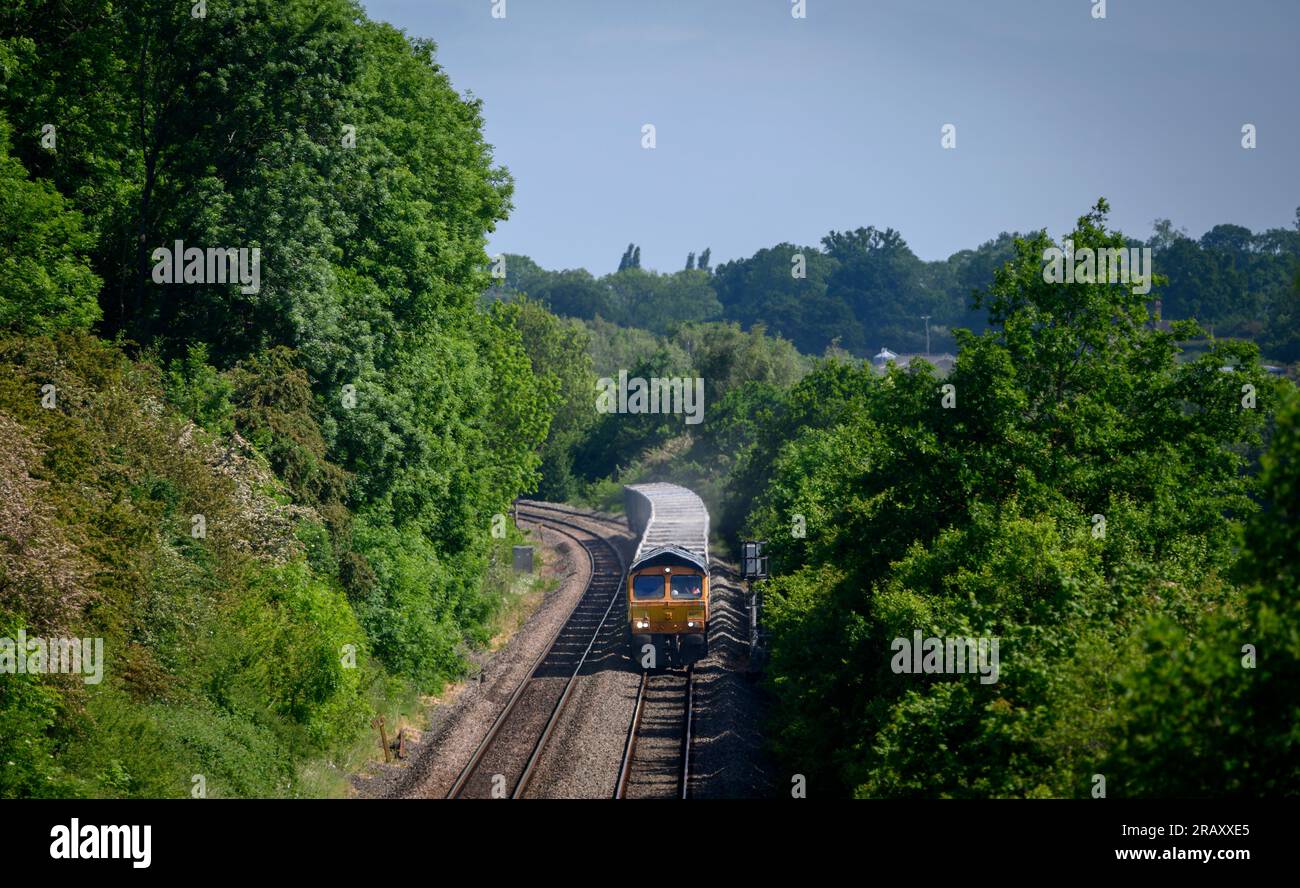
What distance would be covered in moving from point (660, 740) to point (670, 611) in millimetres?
6739

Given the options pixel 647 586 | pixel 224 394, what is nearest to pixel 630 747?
pixel 647 586

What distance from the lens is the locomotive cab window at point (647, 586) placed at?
112 ft

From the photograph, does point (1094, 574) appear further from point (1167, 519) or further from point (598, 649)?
point (598, 649)

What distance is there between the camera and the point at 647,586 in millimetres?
34219

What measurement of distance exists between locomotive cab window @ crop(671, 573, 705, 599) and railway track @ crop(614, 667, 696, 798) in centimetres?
226

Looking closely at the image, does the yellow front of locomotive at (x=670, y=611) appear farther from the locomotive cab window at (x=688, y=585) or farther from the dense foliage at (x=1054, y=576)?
the dense foliage at (x=1054, y=576)

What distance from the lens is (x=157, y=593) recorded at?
66.0ft

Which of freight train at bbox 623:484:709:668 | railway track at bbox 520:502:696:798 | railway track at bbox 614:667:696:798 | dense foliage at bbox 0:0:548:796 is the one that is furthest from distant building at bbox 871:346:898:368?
railway track at bbox 614:667:696:798

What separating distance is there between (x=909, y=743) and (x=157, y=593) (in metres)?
13.0

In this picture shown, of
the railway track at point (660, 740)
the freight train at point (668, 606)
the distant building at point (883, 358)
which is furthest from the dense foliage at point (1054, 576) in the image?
the distant building at point (883, 358)

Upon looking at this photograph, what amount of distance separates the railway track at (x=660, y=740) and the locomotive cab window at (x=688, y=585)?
2.26m

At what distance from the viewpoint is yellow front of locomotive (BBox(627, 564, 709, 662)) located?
110 feet

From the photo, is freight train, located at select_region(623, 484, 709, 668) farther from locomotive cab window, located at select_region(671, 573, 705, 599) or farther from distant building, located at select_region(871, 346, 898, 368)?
distant building, located at select_region(871, 346, 898, 368)
